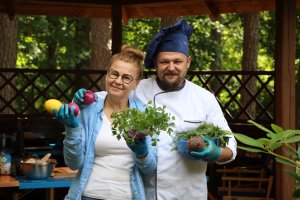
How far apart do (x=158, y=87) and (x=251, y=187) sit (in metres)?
4.27

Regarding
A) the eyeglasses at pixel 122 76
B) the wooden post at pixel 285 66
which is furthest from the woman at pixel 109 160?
the wooden post at pixel 285 66

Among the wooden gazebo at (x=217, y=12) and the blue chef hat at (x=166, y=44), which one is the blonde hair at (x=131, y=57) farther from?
the wooden gazebo at (x=217, y=12)

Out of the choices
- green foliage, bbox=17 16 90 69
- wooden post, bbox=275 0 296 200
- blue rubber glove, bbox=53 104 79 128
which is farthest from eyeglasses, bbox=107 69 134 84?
green foliage, bbox=17 16 90 69

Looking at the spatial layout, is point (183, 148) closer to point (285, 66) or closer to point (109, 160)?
point (109, 160)

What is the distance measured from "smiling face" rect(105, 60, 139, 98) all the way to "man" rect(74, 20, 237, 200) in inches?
5.8

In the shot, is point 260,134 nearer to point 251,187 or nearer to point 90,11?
point 251,187

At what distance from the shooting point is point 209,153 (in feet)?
8.29

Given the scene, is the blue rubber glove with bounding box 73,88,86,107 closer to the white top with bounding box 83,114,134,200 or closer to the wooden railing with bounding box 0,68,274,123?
the white top with bounding box 83,114,134,200

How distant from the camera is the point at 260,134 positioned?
834cm

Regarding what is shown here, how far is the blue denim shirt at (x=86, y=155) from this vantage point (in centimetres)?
252

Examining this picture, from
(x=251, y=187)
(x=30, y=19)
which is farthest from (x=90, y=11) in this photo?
(x=30, y=19)

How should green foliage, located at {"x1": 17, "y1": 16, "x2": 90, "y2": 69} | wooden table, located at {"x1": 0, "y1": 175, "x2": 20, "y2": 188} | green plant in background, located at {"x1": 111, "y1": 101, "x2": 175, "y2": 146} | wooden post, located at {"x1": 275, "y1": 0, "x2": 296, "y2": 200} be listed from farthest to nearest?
green foliage, located at {"x1": 17, "y1": 16, "x2": 90, "y2": 69}
wooden post, located at {"x1": 275, "y1": 0, "x2": 296, "y2": 200}
wooden table, located at {"x1": 0, "y1": 175, "x2": 20, "y2": 188}
green plant in background, located at {"x1": 111, "y1": 101, "x2": 175, "y2": 146}

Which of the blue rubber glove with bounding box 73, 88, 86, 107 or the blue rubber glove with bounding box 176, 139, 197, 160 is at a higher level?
the blue rubber glove with bounding box 73, 88, 86, 107

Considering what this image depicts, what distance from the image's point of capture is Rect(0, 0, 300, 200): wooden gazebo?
18.2 ft
